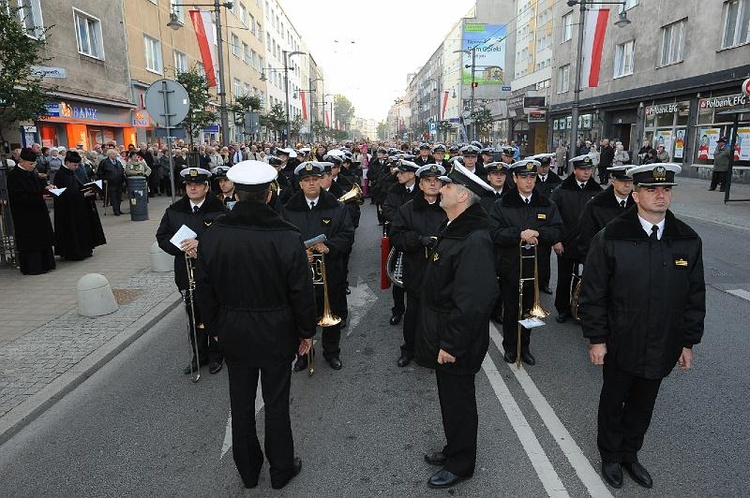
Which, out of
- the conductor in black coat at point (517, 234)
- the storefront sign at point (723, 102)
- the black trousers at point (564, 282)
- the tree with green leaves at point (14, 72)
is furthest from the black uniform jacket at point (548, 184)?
the storefront sign at point (723, 102)

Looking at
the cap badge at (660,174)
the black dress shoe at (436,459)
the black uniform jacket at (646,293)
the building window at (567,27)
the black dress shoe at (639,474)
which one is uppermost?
the building window at (567,27)

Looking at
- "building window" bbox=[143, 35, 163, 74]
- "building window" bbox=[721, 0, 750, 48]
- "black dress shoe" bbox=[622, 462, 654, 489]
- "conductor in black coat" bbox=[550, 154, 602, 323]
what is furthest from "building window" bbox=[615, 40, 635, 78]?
"black dress shoe" bbox=[622, 462, 654, 489]

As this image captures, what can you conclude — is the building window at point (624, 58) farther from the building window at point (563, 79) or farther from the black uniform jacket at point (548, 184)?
the black uniform jacket at point (548, 184)

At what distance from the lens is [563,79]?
37.5 metres

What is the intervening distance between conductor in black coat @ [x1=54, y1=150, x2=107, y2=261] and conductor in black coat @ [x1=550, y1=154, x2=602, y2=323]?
872 centimetres

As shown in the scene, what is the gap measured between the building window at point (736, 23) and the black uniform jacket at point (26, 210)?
24.0 meters

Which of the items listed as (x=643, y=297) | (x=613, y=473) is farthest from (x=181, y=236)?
(x=613, y=473)

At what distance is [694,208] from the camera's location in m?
15.5

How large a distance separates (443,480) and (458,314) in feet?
3.89

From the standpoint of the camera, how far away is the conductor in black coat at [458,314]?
3098 mm

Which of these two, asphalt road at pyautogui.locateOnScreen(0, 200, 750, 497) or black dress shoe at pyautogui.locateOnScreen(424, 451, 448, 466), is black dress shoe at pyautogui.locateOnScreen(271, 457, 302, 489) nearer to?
asphalt road at pyautogui.locateOnScreen(0, 200, 750, 497)

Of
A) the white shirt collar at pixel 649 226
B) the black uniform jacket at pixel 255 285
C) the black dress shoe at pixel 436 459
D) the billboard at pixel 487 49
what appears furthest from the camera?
the billboard at pixel 487 49

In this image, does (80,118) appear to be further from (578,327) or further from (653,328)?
(653,328)

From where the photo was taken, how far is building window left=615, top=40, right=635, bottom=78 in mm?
28547
